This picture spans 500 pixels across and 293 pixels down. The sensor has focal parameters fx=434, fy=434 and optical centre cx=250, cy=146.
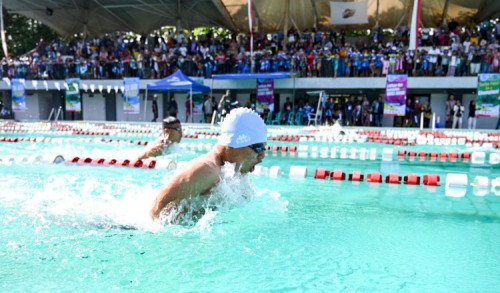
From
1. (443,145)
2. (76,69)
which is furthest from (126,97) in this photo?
(443,145)

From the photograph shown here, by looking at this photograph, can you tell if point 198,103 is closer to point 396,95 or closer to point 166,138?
point 396,95

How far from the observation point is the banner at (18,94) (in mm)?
24250

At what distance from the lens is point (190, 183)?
2.81 meters

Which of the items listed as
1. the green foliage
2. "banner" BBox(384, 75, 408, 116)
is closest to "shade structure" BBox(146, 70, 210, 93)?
"banner" BBox(384, 75, 408, 116)

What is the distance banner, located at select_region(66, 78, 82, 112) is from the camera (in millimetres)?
23359

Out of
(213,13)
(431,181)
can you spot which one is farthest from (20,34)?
(431,181)

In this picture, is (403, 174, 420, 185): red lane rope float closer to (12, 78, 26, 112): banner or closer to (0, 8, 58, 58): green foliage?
(12, 78, 26, 112): banner

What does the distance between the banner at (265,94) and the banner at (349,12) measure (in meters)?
7.34

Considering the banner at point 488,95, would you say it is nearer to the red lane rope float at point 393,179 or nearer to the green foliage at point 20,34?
the red lane rope float at point 393,179

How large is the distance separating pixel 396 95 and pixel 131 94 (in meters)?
12.8

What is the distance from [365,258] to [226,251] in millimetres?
977

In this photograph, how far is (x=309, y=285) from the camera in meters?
2.58

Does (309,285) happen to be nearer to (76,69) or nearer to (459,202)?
(459,202)

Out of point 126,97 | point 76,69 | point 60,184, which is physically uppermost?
point 76,69
